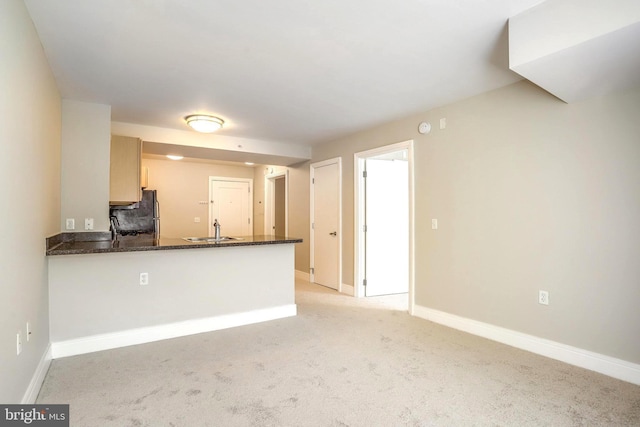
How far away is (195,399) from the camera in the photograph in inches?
82.7

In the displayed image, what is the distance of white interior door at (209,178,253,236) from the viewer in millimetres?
7617

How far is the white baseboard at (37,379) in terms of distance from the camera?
1975 mm

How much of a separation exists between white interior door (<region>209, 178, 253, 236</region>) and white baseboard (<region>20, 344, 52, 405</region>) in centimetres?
499

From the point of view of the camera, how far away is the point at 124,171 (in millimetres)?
3812

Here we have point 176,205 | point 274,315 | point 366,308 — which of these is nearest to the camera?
point 274,315

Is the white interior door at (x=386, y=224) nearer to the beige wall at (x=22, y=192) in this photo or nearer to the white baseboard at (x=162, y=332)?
the white baseboard at (x=162, y=332)

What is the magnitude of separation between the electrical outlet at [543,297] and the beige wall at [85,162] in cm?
422

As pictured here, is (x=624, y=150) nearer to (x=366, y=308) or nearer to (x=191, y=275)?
(x=366, y=308)

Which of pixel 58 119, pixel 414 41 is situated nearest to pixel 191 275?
pixel 58 119

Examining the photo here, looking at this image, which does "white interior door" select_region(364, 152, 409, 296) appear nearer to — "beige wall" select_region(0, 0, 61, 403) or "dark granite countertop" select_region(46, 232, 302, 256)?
"dark granite countertop" select_region(46, 232, 302, 256)

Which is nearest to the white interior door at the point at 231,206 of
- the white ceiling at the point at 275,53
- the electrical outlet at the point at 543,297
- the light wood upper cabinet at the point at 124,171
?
the light wood upper cabinet at the point at 124,171

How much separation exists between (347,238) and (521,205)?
96.5 inches

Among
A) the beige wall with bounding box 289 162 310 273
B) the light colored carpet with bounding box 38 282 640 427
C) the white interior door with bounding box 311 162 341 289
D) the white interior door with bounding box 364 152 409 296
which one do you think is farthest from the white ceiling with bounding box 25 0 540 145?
the light colored carpet with bounding box 38 282 640 427

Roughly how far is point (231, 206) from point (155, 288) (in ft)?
15.6
